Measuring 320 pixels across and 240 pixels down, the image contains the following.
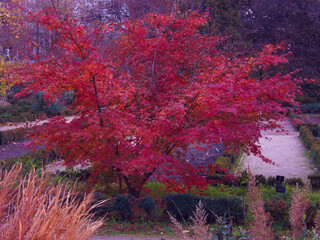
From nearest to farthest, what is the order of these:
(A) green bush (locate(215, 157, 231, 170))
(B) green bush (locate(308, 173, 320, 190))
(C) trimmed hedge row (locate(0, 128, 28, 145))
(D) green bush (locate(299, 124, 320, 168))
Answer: (B) green bush (locate(308, 173, 320, 190)) < (A) green bush (locate(215, 157, 231, 170)) < (D) green bush (locate(299, 124, 320, 168)) < (C) trimmed hedge row (locate(0, 128, 28, 145))

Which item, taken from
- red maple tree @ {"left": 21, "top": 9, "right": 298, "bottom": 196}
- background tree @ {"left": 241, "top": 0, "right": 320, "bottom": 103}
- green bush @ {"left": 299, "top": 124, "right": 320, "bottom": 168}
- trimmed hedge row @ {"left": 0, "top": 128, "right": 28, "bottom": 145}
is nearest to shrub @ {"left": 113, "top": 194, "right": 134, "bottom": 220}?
red maple tree @ {"left": 21, "top": 9, "right": 298, "bottom": 196}

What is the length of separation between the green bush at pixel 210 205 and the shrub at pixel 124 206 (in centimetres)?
67

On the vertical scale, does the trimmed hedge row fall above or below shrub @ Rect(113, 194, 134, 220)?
above

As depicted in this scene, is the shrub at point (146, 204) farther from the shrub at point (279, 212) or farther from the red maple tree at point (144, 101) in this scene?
the shrub at point (279, 212)

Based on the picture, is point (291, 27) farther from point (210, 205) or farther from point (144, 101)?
point (210, 205)

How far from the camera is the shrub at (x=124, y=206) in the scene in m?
5.48

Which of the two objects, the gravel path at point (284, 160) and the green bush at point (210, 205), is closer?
the green bush at point (210, 205)

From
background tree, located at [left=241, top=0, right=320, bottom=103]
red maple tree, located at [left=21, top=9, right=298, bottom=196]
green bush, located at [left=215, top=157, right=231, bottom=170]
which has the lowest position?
green bush, located at [left=215, top=157, right=231, bottom=170]

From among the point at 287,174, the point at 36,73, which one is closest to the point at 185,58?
the point at 36,73

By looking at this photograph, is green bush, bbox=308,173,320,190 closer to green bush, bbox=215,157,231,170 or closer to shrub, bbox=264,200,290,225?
green bush, bbox=215,157,231,170

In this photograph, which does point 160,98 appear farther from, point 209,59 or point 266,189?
Result: point 266,189

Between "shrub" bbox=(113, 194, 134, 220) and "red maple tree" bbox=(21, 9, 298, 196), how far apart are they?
0.50m

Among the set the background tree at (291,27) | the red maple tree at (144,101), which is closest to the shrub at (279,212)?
the red maple tree at (144,101)

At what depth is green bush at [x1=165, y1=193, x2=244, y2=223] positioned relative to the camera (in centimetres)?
545
